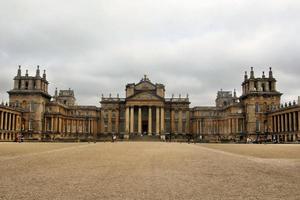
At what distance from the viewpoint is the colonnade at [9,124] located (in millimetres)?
83688

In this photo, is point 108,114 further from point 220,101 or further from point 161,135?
point 220,101

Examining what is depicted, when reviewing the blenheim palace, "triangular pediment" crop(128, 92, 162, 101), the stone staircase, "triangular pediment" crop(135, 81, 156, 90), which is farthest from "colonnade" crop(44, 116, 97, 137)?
"triangular pediment" crop(135, 81, 156, 90)

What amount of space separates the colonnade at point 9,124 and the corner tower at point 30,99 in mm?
4418

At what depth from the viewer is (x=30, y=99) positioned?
100625 mm

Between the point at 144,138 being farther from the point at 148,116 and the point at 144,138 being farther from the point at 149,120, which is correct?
the point at 148,116

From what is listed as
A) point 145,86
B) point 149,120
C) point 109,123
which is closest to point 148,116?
point 149,120

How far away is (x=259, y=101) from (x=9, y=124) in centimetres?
6812

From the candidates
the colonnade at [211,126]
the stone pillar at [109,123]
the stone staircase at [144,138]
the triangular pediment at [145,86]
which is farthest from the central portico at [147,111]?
the colonnade at [211,126]

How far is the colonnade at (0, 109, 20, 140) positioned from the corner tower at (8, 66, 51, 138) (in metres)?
4.42

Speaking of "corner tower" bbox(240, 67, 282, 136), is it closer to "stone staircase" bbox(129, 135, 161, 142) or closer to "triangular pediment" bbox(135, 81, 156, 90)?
"stone staircase" bbox(129, 135, 161, 142)

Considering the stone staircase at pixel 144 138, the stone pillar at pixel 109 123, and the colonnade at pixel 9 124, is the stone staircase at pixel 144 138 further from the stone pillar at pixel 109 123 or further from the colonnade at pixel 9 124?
the colonnade at pixel 9 124

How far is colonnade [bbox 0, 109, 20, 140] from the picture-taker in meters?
83.7

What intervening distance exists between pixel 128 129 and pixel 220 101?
49.9 m

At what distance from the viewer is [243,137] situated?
100000 millimetres
